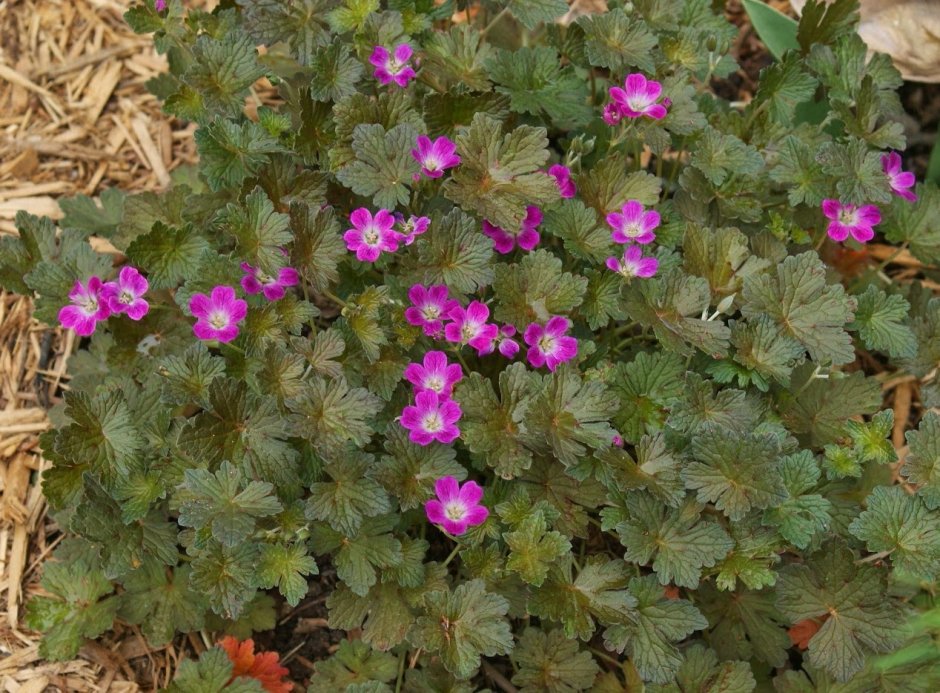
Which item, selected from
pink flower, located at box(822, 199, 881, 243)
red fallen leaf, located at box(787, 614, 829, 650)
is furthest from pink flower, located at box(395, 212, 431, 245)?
red fallen leaf, located at box(787, 614, 829, 650)

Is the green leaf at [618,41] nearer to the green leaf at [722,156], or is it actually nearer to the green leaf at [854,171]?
the green leaf at [722,156]

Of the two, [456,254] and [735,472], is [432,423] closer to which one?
[456,254]

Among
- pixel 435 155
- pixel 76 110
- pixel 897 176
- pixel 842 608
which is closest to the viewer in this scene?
pixel 842 608

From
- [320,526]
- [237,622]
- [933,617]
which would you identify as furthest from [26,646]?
[933,617]

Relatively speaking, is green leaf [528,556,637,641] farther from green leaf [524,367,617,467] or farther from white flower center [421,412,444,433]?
white flower center [421,412,444,433]

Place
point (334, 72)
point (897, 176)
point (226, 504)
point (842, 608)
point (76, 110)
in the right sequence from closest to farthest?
point (226, 504) < point (842, 608) < point (334, 72) < point (897, 176) < point (76, 110)

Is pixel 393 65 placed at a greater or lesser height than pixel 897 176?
greater

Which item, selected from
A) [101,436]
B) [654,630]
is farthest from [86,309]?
[654,630]
